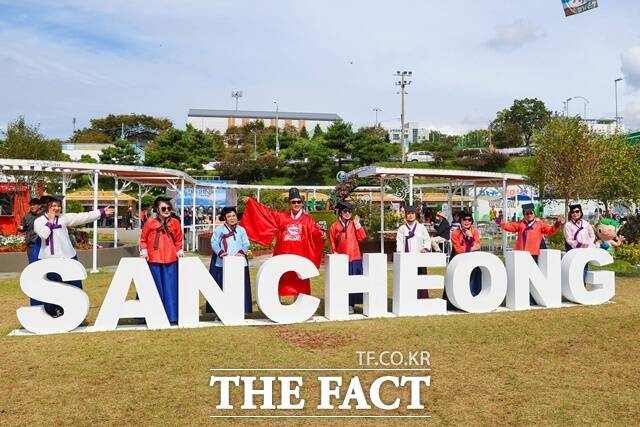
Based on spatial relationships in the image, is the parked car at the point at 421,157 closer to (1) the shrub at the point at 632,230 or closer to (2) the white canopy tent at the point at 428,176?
(2) the white canopy tent at the point at 428,176

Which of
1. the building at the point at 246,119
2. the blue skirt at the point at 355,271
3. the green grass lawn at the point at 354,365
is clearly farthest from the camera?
the building at the point at 246,119

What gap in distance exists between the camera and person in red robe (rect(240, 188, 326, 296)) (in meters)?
8.73

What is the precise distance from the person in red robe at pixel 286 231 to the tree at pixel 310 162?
157 ft

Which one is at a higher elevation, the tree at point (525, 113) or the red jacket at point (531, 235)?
the tree at point (525, 113)

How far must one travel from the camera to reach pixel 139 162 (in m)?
52.4

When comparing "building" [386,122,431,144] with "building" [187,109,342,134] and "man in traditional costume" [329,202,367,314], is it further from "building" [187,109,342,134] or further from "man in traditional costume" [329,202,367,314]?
"man in traditional costume" [329,202,367,314]

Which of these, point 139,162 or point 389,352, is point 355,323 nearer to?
point 389,352

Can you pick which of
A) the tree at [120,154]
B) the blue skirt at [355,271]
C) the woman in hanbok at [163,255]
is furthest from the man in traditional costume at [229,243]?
the tree at [120,154]

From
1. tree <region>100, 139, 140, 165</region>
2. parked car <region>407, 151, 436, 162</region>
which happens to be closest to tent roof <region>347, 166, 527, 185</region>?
tree <region>100, 139, 140, 165</region>

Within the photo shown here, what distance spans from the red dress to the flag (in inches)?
350

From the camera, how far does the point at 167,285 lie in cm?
788

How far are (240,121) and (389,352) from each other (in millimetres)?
103787

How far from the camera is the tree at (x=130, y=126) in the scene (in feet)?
264

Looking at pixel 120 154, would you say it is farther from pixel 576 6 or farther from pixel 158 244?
pixel 158 244
